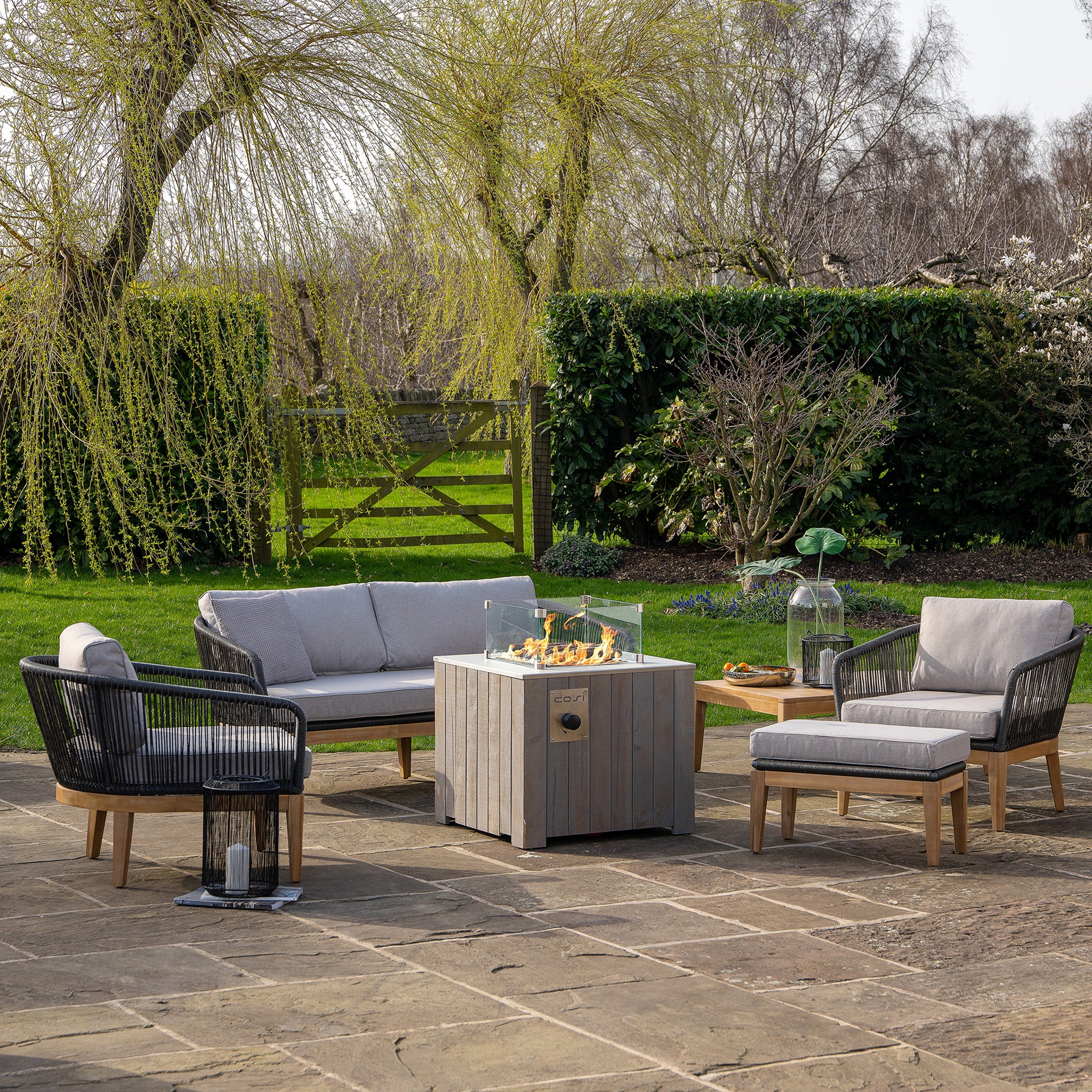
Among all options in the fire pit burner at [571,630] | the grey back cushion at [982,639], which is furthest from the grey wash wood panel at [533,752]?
the grey back cushion at [982,639]

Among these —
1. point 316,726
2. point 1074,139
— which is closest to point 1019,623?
point 316,726

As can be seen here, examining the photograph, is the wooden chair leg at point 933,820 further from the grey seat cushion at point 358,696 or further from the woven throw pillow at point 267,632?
the woven throw pillow at point 267,632

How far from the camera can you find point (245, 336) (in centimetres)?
489

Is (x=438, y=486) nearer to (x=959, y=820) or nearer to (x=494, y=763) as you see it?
(x=494, y=763)

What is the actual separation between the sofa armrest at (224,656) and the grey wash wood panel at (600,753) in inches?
53.3

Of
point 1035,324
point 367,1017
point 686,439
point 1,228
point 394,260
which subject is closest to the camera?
point 367,1017

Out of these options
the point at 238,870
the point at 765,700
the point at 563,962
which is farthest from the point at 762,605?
the point at 563,962

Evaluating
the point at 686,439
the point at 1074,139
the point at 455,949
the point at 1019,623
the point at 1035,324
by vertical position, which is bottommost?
the point at 455,949

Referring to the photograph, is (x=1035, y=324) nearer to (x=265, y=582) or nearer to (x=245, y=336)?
(x=265, y=582)

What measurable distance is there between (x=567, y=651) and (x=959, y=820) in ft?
5.41

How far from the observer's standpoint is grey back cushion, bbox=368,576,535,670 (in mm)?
6828

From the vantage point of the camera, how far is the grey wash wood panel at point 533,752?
5266 mm

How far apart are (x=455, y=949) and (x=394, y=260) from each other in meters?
2.72

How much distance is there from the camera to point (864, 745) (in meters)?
5.21
